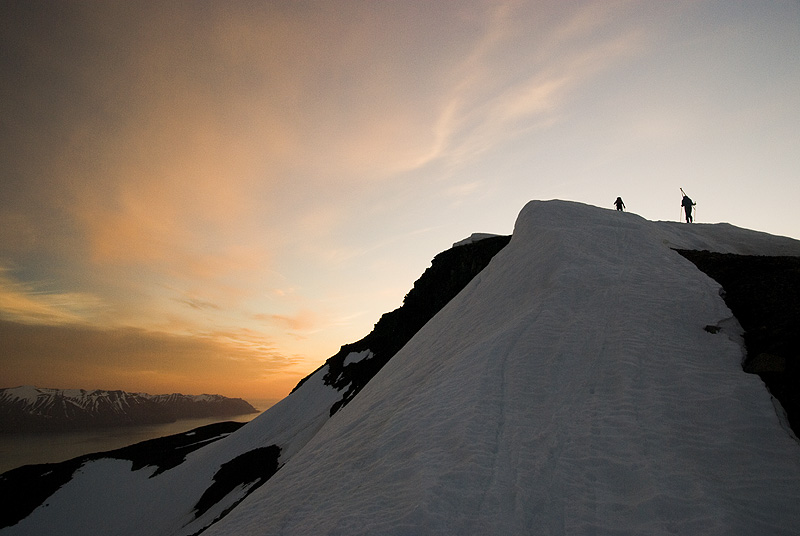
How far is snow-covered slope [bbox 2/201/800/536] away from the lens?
5703 mm

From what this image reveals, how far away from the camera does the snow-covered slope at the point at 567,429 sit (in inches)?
225

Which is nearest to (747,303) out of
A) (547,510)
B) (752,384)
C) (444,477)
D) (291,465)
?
(752,384)

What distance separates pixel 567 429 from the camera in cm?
739

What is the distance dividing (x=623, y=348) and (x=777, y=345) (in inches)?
117

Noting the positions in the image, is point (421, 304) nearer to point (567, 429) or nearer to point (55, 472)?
point (567, 429)

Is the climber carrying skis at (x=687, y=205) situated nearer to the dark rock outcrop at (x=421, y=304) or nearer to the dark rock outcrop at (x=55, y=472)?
the dark rock outcrop at (x=421, y=304)

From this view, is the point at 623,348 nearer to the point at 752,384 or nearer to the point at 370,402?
the point at 752,384

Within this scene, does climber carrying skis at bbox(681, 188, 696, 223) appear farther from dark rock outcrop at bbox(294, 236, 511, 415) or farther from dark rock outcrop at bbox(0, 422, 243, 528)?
dark rock outcrop at bbox(0, 422, 243, 528)

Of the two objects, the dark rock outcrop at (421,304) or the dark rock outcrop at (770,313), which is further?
the dark rock outcrop at (421,304)

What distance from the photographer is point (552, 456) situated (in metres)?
6.83

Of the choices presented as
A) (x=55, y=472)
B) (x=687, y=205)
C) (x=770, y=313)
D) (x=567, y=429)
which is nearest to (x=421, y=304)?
(x=687, y=205)

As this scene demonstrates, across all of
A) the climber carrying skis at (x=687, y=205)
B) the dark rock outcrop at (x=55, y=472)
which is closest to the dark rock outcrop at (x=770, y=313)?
the climber carrying skis at (x=687, y=205)

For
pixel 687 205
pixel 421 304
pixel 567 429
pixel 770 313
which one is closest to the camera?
pixel 567 429

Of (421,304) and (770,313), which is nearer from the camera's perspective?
(770,313)
